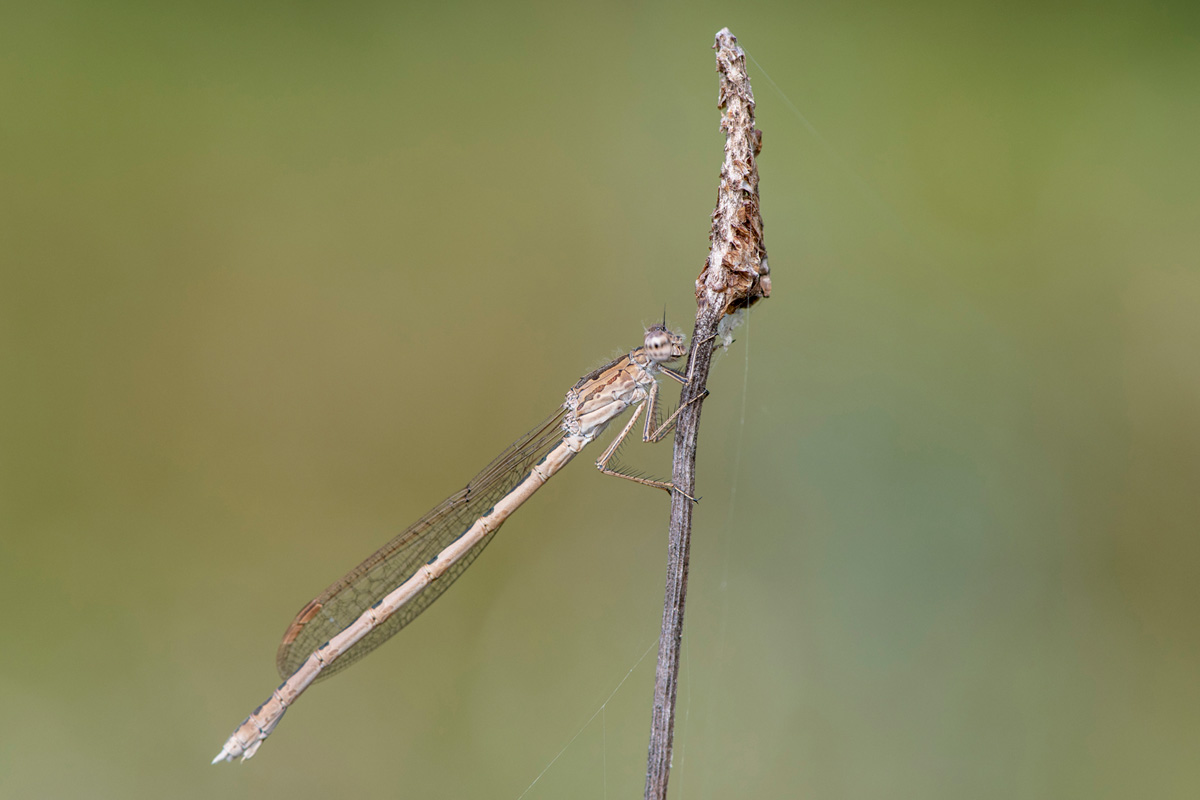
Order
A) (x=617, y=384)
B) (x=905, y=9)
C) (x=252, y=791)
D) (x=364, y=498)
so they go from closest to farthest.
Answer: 1. (x=617, y=384)
2. (x=252, y=791)
3. (x=364, y=498)
4. (x=905, y=9)

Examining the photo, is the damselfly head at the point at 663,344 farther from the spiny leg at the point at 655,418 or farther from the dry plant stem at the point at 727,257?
the dry plant stem at the point at 727,257

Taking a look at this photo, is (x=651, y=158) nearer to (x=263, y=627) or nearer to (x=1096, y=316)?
(x=1096, y=316)

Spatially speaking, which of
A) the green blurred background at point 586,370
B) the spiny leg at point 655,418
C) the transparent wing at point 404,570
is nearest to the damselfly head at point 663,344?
the spiny leg at point 655,418

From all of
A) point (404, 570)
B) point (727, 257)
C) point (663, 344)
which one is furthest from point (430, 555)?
point (727, 257)

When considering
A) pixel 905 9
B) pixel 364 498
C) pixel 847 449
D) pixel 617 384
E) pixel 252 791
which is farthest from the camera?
pixel 905 9

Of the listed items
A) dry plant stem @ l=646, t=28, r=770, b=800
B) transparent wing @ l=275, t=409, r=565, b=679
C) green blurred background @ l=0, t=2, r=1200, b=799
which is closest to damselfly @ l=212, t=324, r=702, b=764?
transparent wing @ l=275, t=409, r=565, b=679

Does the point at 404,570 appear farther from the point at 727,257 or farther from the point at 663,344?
the point at 727,257

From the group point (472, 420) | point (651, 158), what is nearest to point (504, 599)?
point (472, 420)
